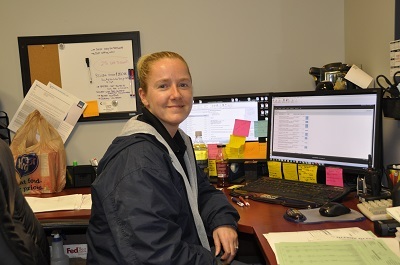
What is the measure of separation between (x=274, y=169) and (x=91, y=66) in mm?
1195

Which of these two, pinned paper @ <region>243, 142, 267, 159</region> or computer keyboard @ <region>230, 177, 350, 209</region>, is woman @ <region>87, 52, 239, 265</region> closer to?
computer keyboard @ <region>230, 177, 350, 209</region>

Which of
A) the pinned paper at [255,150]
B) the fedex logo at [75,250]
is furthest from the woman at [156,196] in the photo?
the fedex logo at [75,250]

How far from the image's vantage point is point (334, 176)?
175 centimetres

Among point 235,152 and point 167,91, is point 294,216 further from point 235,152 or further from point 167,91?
point 235,152

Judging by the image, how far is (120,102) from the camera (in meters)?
2.37

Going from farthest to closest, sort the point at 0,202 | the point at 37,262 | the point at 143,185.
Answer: the point at 143,185
the point at 37,262
the point at 0,202

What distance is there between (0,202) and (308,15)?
1.97 metres

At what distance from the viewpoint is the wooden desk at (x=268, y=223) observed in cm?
129

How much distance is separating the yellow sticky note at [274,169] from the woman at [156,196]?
45 centimetres

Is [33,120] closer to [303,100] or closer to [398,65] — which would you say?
[303,100]

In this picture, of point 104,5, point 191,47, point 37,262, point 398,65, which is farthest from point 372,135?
point 104,5

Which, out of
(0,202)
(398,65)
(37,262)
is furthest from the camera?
(398,65)

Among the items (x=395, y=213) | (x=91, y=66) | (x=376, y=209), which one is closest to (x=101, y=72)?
(x=91, y=66)

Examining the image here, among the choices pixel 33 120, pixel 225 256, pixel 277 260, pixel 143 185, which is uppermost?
pixel 33 120
